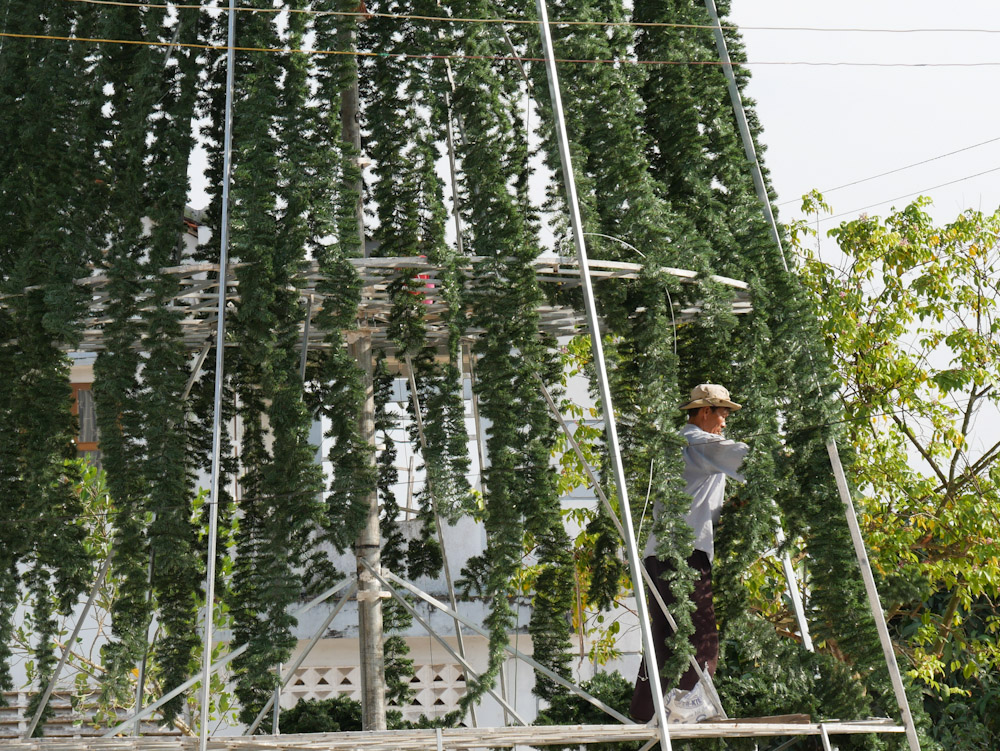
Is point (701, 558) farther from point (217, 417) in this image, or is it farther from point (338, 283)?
point (217, 417)

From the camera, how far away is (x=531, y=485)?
4988 mm

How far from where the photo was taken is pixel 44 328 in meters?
5.08

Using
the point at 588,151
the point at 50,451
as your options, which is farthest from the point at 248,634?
the point at 588,151

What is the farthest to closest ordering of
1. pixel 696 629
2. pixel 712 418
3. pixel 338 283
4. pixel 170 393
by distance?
pixel 712 418 → pixel 696 629 → pixel 170 393 → pixel 338 283

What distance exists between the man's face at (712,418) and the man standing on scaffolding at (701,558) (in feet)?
0.15

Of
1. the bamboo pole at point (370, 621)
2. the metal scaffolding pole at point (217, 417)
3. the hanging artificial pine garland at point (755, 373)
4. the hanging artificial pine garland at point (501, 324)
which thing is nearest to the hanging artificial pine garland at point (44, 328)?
the metal scaffolding pole at point (217, 417)

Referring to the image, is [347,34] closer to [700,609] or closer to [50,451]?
[50,451]

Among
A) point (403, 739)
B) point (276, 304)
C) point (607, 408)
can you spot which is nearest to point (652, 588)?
point (607, 408)

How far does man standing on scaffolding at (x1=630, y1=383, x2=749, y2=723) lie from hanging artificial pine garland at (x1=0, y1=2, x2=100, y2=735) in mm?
2489

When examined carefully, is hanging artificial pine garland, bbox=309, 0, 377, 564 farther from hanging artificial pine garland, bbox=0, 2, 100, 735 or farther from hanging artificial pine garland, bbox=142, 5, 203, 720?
hanging artificial pine garland, bbox=0, 2, 100, 735

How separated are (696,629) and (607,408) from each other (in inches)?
54.5

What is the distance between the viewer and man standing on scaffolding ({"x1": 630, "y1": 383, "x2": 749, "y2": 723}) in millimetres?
5254

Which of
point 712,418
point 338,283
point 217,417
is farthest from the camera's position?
point 712,418

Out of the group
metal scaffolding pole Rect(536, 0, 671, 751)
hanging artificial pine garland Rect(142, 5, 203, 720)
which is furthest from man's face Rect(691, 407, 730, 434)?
hanging artificial pine garland Rect(142, 5, 203, 720)
